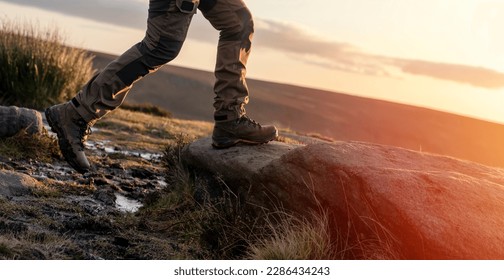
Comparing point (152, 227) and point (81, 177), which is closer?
point (152, 227)

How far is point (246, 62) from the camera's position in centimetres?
491

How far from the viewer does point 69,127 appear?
497 centimetres

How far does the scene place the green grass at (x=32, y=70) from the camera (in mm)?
10125

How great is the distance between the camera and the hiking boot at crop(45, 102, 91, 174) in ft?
16.3

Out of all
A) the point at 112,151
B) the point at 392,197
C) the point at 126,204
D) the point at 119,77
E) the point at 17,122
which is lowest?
the point at 112,151

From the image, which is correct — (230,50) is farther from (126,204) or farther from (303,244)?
(303,244)

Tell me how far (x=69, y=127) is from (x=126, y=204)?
810 millimetres

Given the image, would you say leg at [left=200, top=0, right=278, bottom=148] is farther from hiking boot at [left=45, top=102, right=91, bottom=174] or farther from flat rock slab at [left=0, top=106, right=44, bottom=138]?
flat rock slab at [left=0, top=106, right=44, bottom=138]

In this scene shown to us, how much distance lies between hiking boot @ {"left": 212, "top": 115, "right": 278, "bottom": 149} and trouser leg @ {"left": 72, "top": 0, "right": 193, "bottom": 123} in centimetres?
70

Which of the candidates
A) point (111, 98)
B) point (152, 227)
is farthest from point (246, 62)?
point (152, 227)

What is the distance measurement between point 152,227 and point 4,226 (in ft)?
3.38

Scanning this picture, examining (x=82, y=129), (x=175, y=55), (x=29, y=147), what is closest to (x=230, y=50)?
(x=175, y=55)
